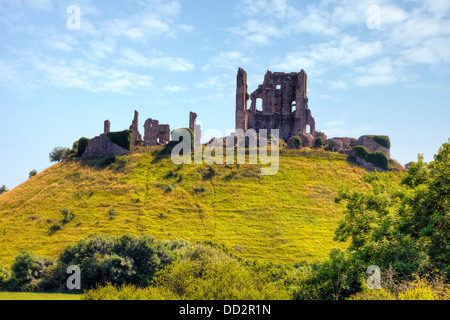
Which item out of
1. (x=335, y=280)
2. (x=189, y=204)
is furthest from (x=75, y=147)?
(x=335, y=280)

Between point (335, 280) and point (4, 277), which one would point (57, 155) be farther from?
point (335, 280)

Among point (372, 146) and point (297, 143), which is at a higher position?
point (297, 143)

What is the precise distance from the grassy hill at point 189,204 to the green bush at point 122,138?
3.60 meters

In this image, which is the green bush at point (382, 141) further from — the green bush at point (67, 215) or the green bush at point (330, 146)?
the green bush at point (67, 215)

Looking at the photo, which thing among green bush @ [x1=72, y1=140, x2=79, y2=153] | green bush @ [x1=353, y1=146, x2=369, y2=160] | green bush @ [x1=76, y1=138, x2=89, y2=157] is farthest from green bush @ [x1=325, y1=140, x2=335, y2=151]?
green bush @ [x1=72, y1=140, x2=79, y2=153]

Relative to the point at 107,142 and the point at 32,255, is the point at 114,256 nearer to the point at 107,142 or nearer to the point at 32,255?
the point at 32,255

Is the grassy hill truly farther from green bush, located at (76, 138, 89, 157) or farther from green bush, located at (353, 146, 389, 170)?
green bush, located at (353, 146, 389, 170)

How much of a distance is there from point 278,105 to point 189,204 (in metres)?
47.0

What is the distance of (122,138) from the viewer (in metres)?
86.7

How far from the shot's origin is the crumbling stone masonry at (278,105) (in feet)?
328

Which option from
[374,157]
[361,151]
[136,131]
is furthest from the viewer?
[136,131]

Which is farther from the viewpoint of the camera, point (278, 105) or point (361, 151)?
point (278, 105)

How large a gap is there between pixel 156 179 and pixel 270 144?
2429 centimetres
